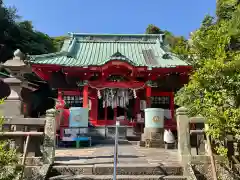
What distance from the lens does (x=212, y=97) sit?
545 centimetres

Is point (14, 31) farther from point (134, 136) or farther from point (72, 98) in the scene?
point (134, 136)

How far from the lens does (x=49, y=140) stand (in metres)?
6.12

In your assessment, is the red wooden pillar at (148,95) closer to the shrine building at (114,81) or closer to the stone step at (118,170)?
the shrine building at (114,81)

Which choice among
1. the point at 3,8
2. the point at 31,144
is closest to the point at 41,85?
the point at 3,8

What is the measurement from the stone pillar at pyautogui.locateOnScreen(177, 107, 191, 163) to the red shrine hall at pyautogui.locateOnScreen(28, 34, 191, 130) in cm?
765

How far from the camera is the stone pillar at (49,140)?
5930mm

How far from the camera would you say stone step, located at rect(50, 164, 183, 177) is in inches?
222

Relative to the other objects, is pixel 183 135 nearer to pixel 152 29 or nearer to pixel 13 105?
pixel 13 105

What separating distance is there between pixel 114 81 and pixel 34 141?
9.25 metres

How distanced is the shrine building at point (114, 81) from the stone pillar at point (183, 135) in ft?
24.9

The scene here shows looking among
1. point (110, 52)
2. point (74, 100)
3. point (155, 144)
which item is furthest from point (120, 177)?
point (110, 52)

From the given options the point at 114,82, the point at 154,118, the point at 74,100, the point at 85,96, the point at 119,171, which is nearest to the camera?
the point at 119,171

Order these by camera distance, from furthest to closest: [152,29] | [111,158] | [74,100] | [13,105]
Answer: [152,29]
[74,100]
[13,105]
[111,158]

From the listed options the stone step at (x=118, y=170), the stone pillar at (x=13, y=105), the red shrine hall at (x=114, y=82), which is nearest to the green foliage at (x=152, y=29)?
the red shrine hall at (x=114, y=82)
